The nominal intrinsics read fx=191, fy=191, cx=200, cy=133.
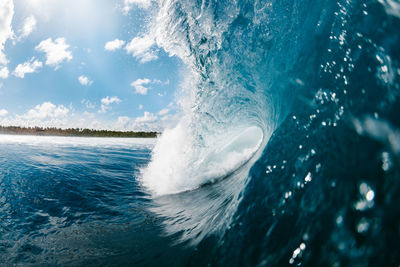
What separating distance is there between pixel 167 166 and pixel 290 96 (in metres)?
4.56

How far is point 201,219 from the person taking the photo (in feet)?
10.4

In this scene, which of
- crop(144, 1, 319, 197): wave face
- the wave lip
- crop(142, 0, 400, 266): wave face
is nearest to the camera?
crop(142, 0, 400, 266): wave face

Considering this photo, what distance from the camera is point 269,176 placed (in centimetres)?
250

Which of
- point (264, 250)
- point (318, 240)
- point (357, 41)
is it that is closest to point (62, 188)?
point (264, 250)

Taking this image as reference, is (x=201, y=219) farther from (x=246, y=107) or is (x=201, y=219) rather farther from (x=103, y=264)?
(x=246, y=107)

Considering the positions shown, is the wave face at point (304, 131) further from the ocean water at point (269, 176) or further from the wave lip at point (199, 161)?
the wave lip at point (199, 161)

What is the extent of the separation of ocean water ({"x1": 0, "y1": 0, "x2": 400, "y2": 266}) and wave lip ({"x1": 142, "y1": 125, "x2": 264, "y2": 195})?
77 mm

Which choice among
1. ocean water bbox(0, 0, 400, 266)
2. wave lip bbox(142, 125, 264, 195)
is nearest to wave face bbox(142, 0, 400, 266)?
ocean water bbox(0, 0, 400, 266)

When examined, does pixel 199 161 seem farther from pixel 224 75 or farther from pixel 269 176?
pixel 269 176

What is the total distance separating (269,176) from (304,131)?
2.38 ft

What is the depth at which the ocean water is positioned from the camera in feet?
4.58

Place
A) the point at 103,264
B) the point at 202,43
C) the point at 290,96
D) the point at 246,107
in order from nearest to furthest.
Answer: the point at 103,264 < the point at 290,96 < the point at 202,43 < the point at 246,107

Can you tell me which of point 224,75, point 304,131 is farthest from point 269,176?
point 224,75

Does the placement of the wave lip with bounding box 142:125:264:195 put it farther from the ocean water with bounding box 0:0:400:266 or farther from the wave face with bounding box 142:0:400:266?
the wave face with bounding box 142:0:400:266
